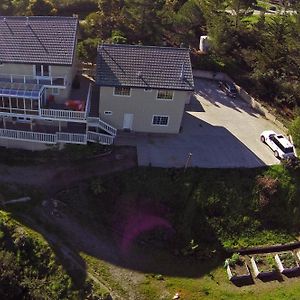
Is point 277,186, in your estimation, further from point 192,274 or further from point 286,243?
point 192,274

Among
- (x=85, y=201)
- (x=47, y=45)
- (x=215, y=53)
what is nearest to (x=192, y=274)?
(x=85, y=201)

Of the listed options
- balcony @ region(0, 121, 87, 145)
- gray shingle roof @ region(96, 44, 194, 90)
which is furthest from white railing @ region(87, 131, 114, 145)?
gray shingle roof @ region(96, 44, 194, 90)

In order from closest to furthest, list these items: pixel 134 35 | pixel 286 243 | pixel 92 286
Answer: pixel 92 286
pixel 286 243
pixel 134 35

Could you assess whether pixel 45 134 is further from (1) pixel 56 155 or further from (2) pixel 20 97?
(2) pixel 20 97

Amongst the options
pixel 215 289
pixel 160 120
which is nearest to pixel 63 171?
pixel 160 120

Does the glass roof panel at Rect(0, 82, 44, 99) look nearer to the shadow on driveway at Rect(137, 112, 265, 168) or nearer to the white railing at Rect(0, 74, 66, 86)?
the white railing at Rect(0, 74, 66, 86)
